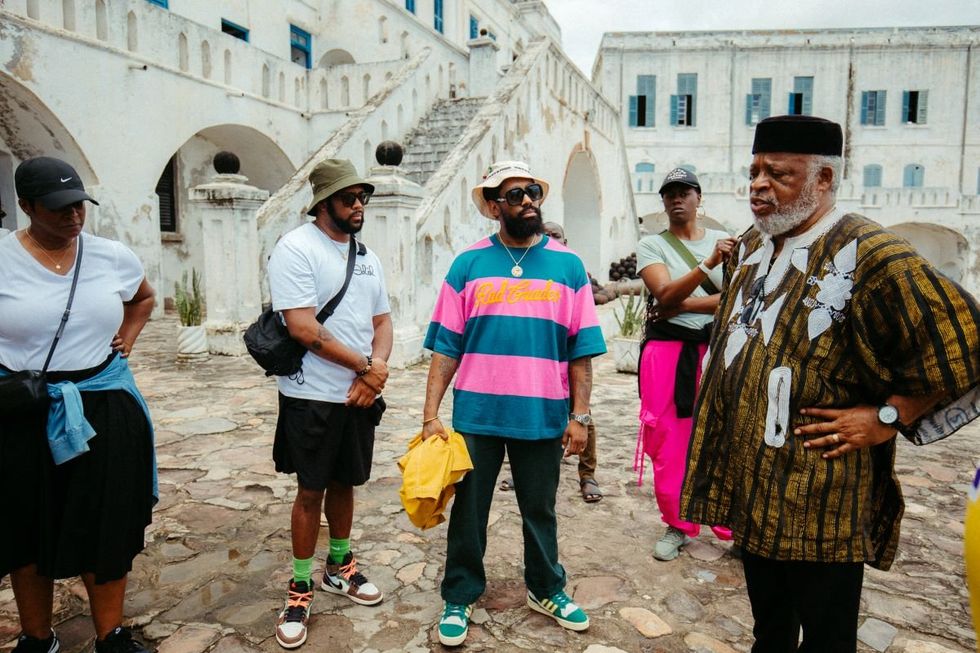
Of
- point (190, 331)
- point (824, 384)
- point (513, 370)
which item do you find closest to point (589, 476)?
point (513, 370)

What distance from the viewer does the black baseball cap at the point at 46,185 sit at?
7.36 ft

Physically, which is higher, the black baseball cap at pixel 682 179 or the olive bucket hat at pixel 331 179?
the black baseball cap at pixel 682 179

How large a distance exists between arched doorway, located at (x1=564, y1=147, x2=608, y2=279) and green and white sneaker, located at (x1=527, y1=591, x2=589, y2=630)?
13.3 meters

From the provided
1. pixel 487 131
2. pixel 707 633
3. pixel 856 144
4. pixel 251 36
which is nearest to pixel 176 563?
pixel 707 633

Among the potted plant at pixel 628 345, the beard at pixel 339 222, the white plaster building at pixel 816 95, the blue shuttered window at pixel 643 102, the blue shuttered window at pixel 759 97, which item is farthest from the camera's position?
the blue shuttered window at pixel 643 102

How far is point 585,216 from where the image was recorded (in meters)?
16.0

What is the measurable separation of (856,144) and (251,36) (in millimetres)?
24680

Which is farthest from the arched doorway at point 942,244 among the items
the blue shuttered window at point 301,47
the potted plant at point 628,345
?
the blue shuttered window at point 301,47

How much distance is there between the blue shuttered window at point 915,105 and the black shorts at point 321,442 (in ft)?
105

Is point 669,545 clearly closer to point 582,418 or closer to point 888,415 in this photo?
point 582,418

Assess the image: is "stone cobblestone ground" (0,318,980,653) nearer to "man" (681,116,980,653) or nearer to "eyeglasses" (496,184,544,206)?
"man" (681,116,980,653)

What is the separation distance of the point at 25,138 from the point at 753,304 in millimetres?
11553

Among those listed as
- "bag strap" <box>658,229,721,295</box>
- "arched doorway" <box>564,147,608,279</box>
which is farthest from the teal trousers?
"arched doorway" <box>564,147,608,279</box>

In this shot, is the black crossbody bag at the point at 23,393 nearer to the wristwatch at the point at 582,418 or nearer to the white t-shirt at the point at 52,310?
the white t-shirt at the point at 52,310
